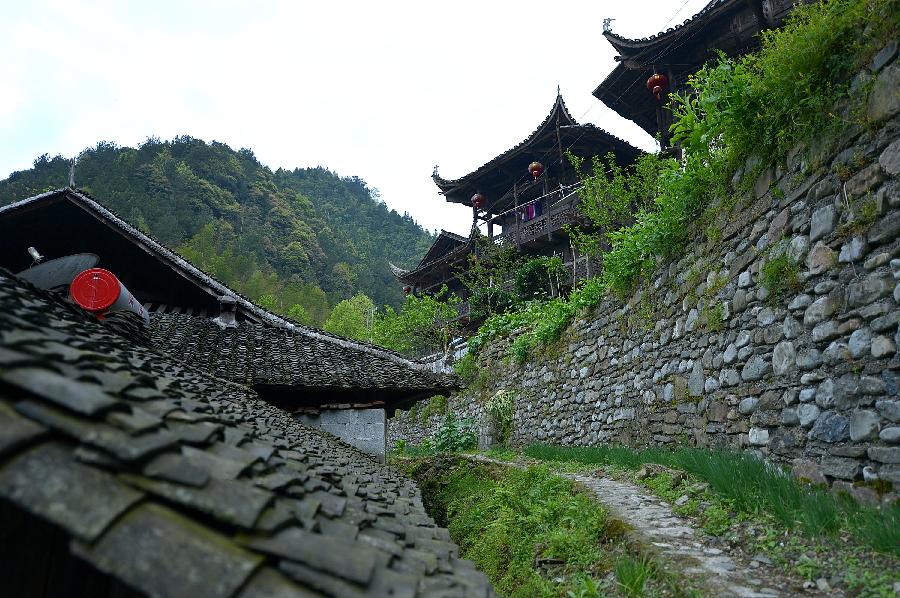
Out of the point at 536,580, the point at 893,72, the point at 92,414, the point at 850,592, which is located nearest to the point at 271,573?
the point at 92,414

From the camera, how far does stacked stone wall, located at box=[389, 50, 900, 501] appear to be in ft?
11.0

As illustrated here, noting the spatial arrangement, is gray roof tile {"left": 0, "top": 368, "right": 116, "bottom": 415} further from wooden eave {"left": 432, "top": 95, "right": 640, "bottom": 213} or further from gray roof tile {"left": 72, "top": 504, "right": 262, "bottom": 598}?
wooden eave {"left": 432, "top": 95, "right": 640, "bottom": 213}

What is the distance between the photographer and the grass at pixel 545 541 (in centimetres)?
329

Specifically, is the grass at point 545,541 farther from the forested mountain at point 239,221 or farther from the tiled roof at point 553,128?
the forested mountain at point 239,221

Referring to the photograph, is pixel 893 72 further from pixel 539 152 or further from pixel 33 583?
pixel 539 152

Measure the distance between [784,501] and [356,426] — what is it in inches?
215

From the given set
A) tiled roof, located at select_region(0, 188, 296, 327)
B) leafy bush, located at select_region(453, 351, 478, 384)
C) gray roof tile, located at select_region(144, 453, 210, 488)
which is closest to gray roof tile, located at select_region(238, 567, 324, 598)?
gray roof tile, located at select_region(144, 453, 210, 488)

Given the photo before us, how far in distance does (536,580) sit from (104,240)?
26.0 ft

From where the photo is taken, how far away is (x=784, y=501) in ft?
11.5

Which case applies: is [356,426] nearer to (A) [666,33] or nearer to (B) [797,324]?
(B) [797,324]

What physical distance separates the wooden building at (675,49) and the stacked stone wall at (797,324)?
8.50 metres

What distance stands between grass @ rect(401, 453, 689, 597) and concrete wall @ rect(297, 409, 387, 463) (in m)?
1.66

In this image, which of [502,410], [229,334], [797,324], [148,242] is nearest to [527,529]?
[797,324]

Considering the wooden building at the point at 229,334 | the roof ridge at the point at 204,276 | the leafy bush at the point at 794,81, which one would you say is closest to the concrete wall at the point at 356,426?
the wooden building at the point at 229,334
